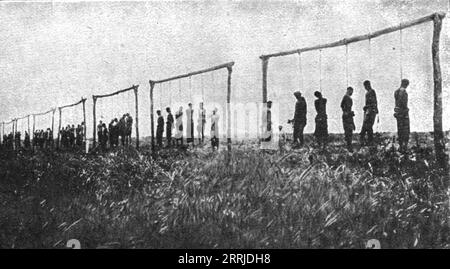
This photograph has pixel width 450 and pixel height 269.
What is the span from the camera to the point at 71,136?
6.95 m

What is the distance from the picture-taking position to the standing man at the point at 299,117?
579cm

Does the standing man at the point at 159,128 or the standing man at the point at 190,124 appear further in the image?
the standing man at the point at 159,128

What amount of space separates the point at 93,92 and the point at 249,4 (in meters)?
2.20

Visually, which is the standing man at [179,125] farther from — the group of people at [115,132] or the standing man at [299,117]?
the standing man at [299,117]

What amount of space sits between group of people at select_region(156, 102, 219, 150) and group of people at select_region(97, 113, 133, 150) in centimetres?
46

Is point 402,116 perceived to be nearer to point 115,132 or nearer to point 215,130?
point 215,130

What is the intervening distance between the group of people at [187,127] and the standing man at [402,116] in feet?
6.83

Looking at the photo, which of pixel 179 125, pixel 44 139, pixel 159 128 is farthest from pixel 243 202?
pixel 44 139

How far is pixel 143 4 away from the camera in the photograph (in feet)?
19.4

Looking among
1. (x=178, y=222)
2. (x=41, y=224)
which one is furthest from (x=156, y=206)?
(x=41, y=224)

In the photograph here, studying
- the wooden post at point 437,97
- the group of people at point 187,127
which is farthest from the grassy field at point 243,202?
the group of people at point 187,127

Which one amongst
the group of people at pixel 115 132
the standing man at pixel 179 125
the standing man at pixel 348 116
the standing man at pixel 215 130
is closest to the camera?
the standing man at pixel 348 116

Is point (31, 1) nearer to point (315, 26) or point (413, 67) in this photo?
point (315, 26)

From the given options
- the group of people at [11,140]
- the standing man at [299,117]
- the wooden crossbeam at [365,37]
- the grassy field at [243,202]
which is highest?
the wooden crossbeam at [365,37]
